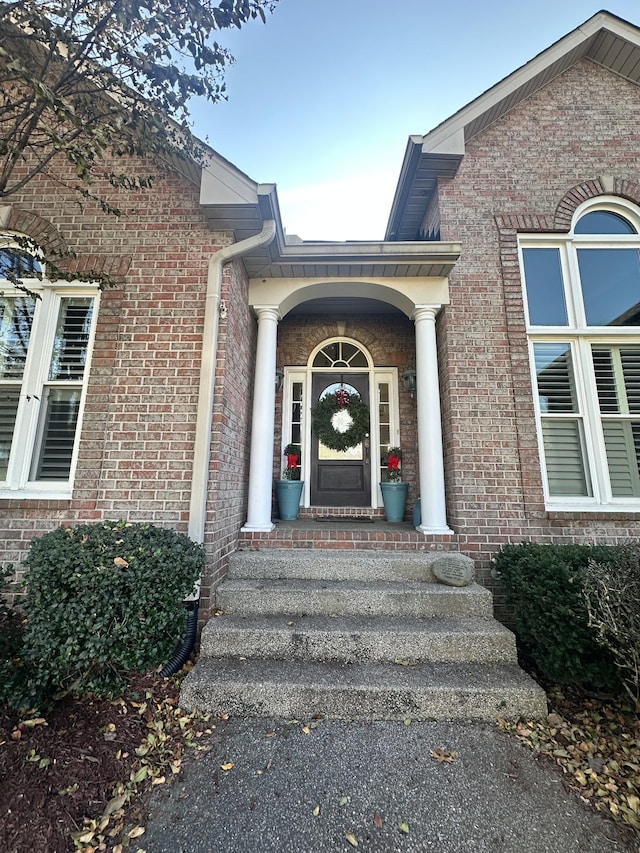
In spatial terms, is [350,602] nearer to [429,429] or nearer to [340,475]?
[429,429]

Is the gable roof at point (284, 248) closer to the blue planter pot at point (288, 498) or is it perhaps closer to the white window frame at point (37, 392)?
the white window frame at point (37, 392)

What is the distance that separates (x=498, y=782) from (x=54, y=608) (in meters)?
2.80

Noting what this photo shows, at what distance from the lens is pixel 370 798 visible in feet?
6.16

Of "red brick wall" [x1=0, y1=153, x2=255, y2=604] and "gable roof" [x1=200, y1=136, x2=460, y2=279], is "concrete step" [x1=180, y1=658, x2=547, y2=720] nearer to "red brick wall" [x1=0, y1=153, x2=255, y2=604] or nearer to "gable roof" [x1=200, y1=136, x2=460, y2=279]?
"red brick wall" [x1=0, y1=153, x2=255, y2=604]

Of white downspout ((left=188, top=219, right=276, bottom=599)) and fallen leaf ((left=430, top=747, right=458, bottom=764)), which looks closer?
fallen leaf ((left=430, top=747, right=458, bottom=764))

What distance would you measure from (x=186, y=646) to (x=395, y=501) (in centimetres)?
310

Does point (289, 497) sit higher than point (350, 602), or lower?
higher

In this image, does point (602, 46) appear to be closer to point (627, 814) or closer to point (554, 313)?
point (554, 313)

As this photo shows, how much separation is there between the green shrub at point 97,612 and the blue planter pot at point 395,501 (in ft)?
10.2

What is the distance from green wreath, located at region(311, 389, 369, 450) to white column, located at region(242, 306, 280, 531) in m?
1.48

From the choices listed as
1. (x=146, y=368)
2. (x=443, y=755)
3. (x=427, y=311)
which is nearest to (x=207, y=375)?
(x=146, y=368)

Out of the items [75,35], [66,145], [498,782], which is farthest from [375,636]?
[75,35]

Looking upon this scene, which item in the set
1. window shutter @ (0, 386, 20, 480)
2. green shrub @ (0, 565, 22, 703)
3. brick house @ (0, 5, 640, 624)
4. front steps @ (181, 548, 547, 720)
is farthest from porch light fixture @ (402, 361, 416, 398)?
green shrub @ (0, 565, 22, 703)

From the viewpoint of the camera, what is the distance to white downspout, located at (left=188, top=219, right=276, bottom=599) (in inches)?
130
